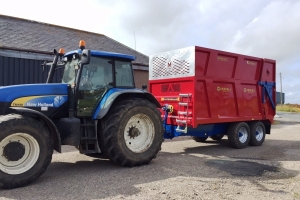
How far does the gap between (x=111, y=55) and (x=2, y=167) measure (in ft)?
9.60

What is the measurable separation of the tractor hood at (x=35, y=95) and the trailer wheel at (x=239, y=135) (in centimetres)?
503

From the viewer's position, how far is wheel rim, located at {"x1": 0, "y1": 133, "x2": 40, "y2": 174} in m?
4.62

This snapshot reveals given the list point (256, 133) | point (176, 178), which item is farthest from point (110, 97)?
point (256, 133)

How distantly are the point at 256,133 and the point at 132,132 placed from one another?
4981 mm

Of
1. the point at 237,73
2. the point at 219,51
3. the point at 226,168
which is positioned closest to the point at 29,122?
the point at 226,168

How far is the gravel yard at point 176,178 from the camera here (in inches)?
176

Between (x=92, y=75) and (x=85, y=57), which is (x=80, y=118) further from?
(x=85, y=57)

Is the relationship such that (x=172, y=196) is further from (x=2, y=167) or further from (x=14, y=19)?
(x=14, y=19)

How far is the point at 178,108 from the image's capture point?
8195 mm

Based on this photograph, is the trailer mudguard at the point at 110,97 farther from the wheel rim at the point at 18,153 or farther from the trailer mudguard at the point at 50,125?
the wheel rim at the point at 18,153

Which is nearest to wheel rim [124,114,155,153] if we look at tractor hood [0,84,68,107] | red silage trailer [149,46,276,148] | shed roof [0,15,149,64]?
tractor hood [0,84,68,107]

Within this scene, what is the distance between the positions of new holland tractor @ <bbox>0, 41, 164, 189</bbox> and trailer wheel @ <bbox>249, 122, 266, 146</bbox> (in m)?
3.95

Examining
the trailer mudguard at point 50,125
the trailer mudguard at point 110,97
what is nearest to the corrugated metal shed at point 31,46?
the trailer mudguard at point 110,97

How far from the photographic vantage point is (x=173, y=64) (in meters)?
8.38
